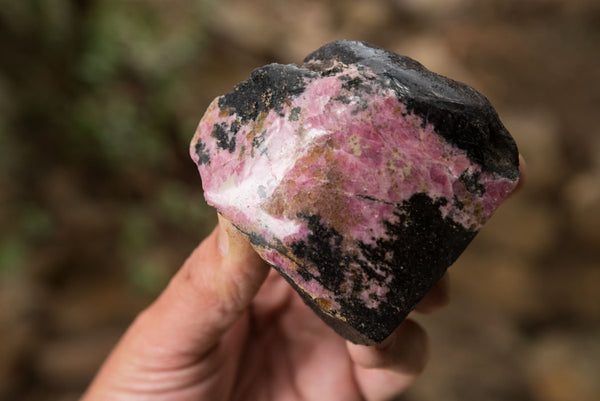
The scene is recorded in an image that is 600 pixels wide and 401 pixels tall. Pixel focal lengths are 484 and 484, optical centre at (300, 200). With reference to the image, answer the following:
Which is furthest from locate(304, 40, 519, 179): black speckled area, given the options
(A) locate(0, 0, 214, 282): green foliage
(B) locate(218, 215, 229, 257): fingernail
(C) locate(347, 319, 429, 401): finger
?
(A) locate(0, 0, 214, 282): green foliage

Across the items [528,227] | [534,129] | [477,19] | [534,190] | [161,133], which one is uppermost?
[477,19]

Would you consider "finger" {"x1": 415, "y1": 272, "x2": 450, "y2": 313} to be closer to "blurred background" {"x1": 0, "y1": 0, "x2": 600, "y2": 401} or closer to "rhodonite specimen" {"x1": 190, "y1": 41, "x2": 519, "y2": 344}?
"rhodonite specimen" {"x1": 190, "y1": 41, "x2": 519, "y2": 344}

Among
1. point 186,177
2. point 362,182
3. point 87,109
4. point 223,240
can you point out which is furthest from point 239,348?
point 186,177

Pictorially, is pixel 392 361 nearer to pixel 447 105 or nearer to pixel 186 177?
pixel 447 105

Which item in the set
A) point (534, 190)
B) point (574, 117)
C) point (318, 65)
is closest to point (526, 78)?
point (574, 117)

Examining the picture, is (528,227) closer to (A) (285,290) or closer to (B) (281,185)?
(A) (285,290)

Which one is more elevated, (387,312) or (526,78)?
(526,78)

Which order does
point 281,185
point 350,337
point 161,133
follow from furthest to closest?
point 161,133, point 350,337, point 281,185

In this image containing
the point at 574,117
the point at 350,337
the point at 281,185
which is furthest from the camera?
the point at 574,117
